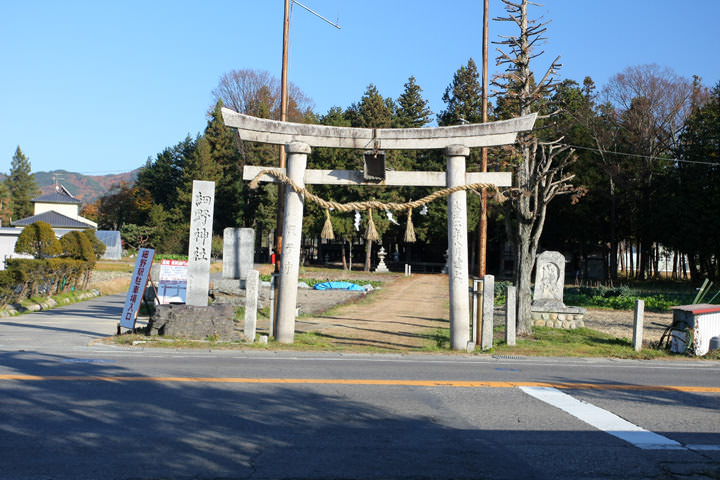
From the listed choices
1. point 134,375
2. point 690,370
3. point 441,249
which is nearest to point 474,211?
point 441,249

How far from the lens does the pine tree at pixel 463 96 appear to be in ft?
198

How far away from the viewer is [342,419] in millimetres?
6617

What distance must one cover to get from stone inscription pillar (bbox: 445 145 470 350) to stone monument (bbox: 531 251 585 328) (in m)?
6.99

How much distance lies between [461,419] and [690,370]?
21.9ft

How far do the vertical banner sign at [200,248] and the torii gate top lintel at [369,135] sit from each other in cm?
194

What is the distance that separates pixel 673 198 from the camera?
41.9 meters

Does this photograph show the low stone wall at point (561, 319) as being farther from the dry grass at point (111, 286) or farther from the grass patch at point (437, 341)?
the dry grass at point (111, 286)

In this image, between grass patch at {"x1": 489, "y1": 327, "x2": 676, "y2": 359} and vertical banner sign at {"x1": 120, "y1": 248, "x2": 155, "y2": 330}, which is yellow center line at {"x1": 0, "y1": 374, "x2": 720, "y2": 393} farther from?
vertical banner sign at {"x1": 120, "y1": 248, "x2": 155, "y2": 330}

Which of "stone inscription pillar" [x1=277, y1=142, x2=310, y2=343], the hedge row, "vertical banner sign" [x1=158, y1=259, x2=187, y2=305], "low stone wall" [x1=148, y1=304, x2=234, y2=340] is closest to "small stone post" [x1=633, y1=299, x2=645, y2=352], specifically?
"stone inscription pillar" [x1=277, y1=142, x2=310, y2=343]

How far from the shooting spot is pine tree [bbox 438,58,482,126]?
198ft

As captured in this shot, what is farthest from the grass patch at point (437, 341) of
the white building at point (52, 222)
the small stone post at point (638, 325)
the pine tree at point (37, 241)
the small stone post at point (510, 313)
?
the white building at point (52, 222)

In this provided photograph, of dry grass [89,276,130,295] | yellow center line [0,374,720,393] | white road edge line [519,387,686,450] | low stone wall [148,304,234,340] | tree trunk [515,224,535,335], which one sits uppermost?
tree trunk [515,224,535,335]

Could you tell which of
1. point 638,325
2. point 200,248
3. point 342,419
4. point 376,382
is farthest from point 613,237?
point 342,419

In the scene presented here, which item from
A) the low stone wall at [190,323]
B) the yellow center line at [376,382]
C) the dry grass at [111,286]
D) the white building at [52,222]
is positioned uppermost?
A: the white building at [52,222]
